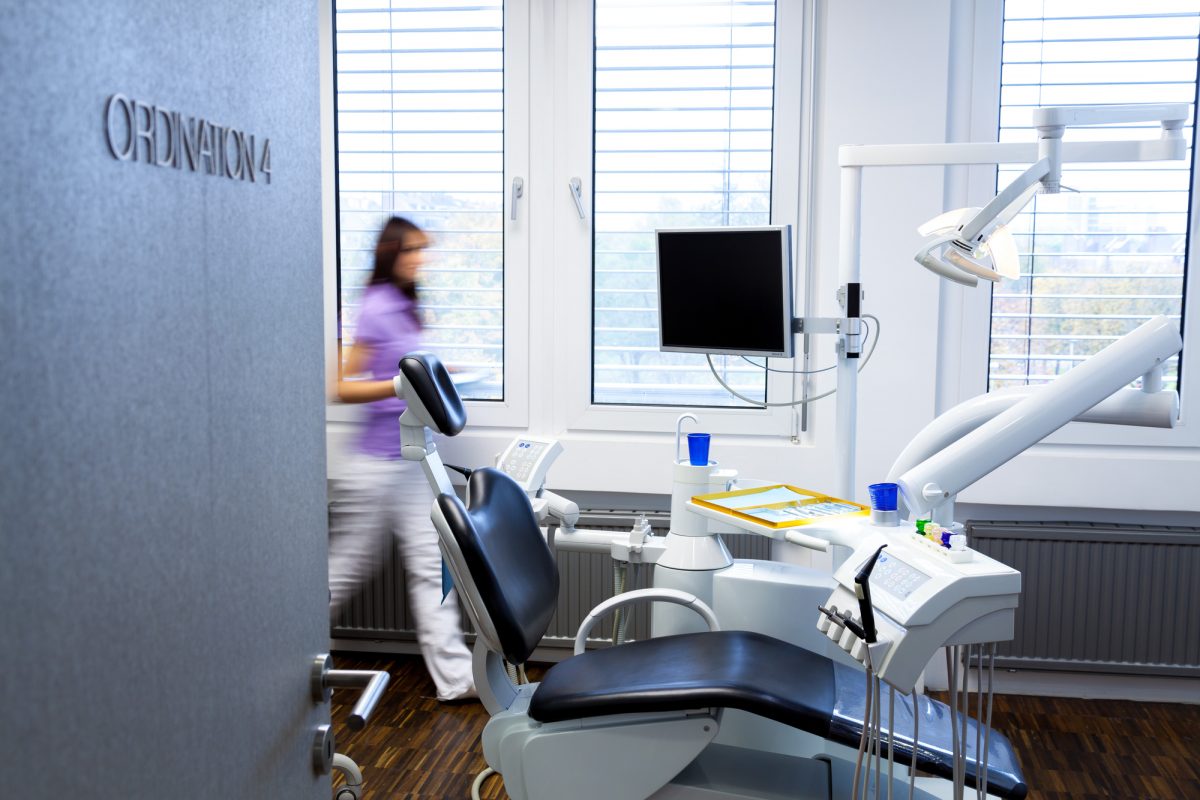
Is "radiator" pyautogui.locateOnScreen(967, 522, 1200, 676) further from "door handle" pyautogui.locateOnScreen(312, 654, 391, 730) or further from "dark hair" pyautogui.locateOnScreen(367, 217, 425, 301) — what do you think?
"door handle" pyautogui.locateOnScreen(312, 654, 391, 730)

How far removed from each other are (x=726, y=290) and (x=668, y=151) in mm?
946

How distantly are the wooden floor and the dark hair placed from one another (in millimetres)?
1221

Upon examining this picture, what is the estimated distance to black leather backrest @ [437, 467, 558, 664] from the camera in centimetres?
193

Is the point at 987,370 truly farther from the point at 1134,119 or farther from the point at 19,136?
the point at 19,136

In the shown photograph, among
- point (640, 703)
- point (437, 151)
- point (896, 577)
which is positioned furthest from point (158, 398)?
point (437, 151)

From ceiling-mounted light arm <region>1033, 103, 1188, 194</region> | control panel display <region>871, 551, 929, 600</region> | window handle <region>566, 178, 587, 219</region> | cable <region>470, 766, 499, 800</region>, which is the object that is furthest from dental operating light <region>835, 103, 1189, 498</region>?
cable <region>470, 766, 499, 800</region>

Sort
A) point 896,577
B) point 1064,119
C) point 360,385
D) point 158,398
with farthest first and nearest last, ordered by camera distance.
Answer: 1. point 360,385
2. point 1064,119
3. point 896,577
4. point 158,398

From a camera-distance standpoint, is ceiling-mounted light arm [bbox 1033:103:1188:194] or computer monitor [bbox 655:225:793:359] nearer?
ceiling-mounted light arm [bbox 1033:103:1188:194]

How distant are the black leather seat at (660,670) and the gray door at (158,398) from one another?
868 mm

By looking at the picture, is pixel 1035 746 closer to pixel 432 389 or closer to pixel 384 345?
pixel 432 389

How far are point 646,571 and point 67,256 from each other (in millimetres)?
2808

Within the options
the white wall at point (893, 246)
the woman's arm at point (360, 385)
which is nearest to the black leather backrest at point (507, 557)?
the woman's arm at point (360, 385)

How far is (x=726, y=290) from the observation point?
2.53 m

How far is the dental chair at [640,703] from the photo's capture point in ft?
6.20
